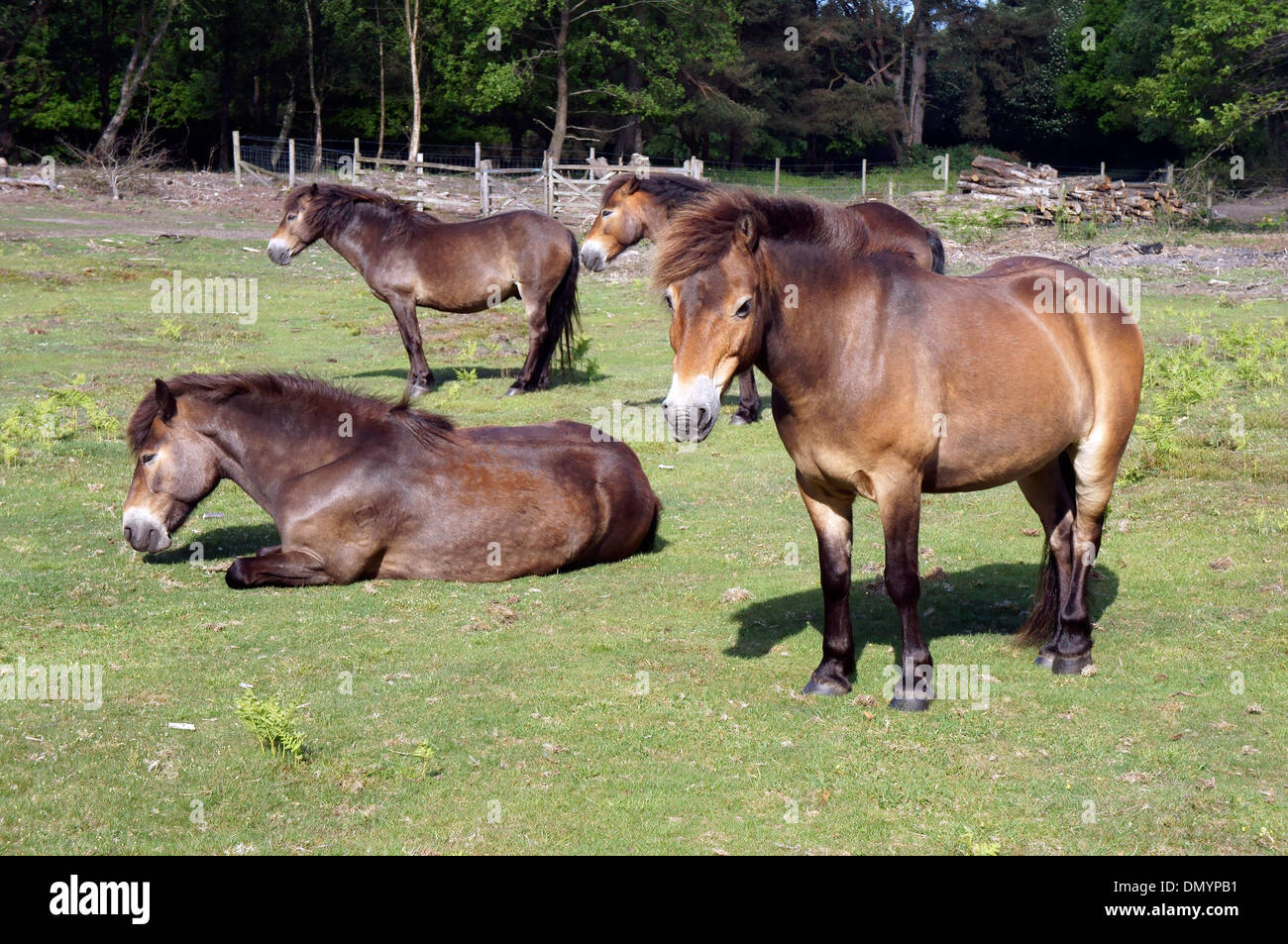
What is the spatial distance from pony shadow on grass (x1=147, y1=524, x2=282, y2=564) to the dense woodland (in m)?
33.8

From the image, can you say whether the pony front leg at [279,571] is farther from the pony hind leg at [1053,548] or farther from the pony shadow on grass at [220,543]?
the pony hind leg at [1053,548]

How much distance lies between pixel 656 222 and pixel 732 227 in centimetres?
862

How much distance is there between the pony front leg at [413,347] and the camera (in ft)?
55.1

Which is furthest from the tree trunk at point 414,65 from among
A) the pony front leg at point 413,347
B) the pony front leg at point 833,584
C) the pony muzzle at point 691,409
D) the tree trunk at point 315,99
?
the pony muzzle at point 691,409

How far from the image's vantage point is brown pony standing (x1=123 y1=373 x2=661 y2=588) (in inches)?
339

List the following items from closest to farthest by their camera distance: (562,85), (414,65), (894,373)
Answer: (894,373) < (414,65) < (562,85)

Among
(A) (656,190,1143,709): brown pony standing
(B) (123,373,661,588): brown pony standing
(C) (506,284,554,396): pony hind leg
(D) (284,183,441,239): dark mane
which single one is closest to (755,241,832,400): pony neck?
(A) (656,190,1143,709): brown pony standing

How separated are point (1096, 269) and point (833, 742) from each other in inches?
923

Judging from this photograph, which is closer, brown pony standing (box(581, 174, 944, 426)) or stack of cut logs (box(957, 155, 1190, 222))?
brown pony standing (box(581, 174, 944, 426))

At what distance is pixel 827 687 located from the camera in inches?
266

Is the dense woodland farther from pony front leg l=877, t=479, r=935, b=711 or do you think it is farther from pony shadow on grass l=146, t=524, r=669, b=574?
pony front leg l=877, t=479, r=935, b=711

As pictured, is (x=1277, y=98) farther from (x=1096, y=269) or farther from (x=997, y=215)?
(x=1096, y=269)

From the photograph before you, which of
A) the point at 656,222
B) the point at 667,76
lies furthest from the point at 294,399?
the point at 667,76

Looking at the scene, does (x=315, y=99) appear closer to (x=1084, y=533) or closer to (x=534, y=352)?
(x=534, y=352)
